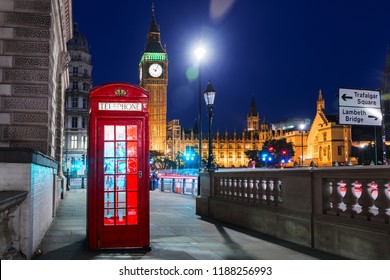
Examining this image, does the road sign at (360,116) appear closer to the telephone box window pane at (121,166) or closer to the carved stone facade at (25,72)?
the telephone box window pane at (121,166)

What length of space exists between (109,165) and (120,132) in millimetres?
605

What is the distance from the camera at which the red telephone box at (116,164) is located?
9.04 metres

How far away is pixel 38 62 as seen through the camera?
1073cm

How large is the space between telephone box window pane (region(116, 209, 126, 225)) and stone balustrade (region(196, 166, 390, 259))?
3.44 meters

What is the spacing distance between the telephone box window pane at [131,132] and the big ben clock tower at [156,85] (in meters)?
150

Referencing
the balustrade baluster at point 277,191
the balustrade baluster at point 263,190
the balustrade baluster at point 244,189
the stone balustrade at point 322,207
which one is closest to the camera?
the stone balustrade at point 322,207

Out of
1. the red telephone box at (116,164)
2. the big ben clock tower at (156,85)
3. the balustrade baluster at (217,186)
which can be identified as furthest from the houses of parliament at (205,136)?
the red telephone box at (116,164)

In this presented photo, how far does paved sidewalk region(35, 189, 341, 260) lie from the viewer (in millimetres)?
8695

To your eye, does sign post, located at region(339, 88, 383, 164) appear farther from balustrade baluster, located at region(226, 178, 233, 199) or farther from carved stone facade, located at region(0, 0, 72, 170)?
carved stone facade, located at region(0, 0, 72, 170)

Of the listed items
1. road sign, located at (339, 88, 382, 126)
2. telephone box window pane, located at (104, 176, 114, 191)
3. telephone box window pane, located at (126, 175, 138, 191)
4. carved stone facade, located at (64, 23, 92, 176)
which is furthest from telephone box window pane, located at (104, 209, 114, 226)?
carved stone facade, located at (64, 23, 92, 176)

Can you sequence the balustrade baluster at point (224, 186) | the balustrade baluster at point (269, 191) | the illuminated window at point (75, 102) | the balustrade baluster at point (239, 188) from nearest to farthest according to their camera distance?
1. the balustrade baluster at point (269, 191)
2. the balustrade baluster at point (239, 188)
3. the balustrade baluster at point (224, 186)
4. the illuminated window at point (75, 102)

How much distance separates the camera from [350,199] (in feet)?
28.5

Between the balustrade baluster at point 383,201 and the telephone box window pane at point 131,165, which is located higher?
the telephone box window pane at point 131,165

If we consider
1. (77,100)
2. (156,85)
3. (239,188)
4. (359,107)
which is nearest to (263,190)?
(239,188)
